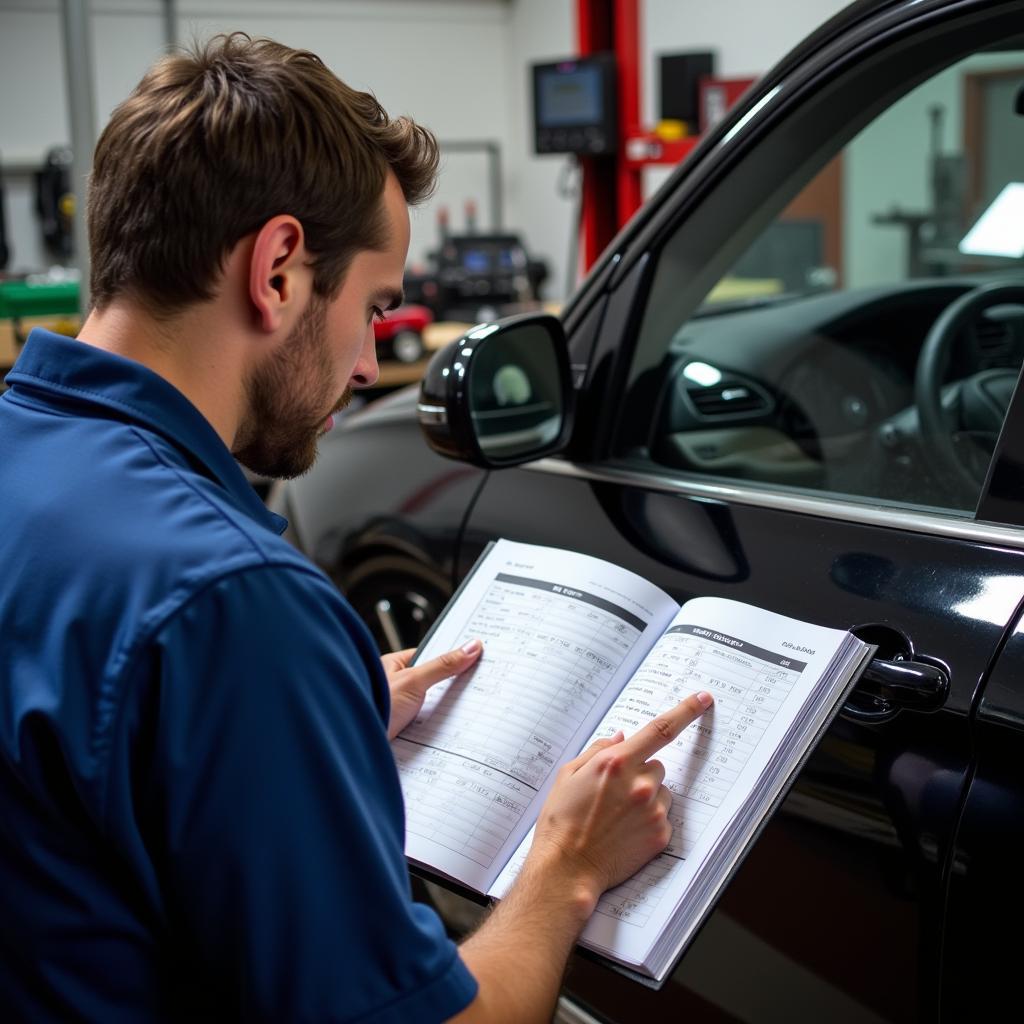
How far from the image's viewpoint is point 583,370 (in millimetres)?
1839

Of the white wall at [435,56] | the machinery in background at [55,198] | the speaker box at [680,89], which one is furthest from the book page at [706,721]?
the machinery in background at [55,198]

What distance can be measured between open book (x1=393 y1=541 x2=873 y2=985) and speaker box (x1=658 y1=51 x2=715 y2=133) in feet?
15.4

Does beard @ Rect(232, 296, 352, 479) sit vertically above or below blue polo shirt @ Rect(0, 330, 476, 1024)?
above

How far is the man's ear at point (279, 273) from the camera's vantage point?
103 cm

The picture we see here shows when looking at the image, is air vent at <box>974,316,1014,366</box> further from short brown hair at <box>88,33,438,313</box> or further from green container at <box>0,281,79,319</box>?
green container at <box>0,281,79,319</box>

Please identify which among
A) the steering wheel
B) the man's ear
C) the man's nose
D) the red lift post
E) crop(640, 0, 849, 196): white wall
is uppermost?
crop(640, 0, 849, 196): white wall

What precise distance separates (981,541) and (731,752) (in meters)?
0.33

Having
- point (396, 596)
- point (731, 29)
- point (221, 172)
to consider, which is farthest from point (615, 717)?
point (731, 29)

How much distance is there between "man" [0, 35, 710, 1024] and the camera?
33.9 inches

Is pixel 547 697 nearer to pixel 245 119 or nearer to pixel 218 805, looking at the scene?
pixel 218 805

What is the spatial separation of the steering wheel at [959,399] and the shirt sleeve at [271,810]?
114 centimetres

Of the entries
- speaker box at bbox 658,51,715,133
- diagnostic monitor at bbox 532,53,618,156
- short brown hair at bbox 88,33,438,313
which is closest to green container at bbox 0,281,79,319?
diagnostic monitor at bbox 532,53,618,156

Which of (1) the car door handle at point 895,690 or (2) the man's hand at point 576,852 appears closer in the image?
(2) the man's hand at point 576,852

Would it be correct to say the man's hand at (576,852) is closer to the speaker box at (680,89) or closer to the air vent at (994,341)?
the air vent at (994,341)
